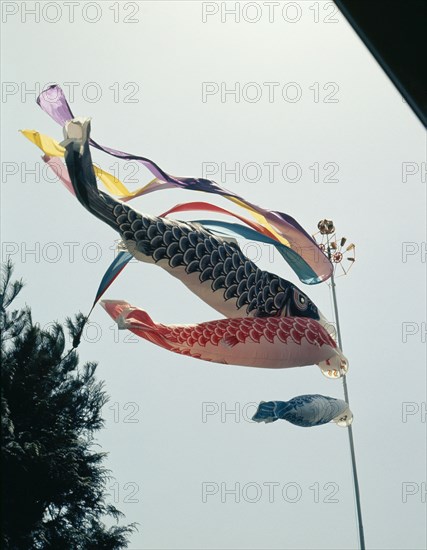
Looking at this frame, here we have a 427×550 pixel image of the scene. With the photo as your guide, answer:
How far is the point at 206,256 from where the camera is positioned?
492cm

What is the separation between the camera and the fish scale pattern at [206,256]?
480cm

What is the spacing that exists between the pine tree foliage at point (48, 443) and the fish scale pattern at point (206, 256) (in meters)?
2.10

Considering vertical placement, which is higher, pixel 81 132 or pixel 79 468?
pixel 81 132

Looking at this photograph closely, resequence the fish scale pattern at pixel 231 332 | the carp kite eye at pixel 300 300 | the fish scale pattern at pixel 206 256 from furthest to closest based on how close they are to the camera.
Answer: the carp kite eye at pixel 300 300 < the fish scale pattern at pixel 231 332 < the fish scale pattern at pixel 206 256

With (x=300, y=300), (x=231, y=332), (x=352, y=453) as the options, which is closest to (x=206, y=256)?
(x=231, y=332)

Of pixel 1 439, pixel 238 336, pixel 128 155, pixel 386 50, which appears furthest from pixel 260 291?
pixel 386 50

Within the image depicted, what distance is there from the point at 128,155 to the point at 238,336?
3.99 feet

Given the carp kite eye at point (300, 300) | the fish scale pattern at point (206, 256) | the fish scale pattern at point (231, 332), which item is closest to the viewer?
the fish scale pattern at point (206, 256)

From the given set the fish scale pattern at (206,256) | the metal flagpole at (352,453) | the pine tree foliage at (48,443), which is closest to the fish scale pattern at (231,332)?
the fish scale pattern at (206,256)

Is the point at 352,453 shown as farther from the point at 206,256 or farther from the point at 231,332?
the point at 206,256

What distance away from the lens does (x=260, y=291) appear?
518 cm

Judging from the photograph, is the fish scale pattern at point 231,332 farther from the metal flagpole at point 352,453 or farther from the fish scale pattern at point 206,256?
the metal flagpole at point 352,453

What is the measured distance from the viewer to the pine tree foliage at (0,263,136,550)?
6.16 metres

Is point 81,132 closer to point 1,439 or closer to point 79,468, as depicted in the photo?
point 1,439
